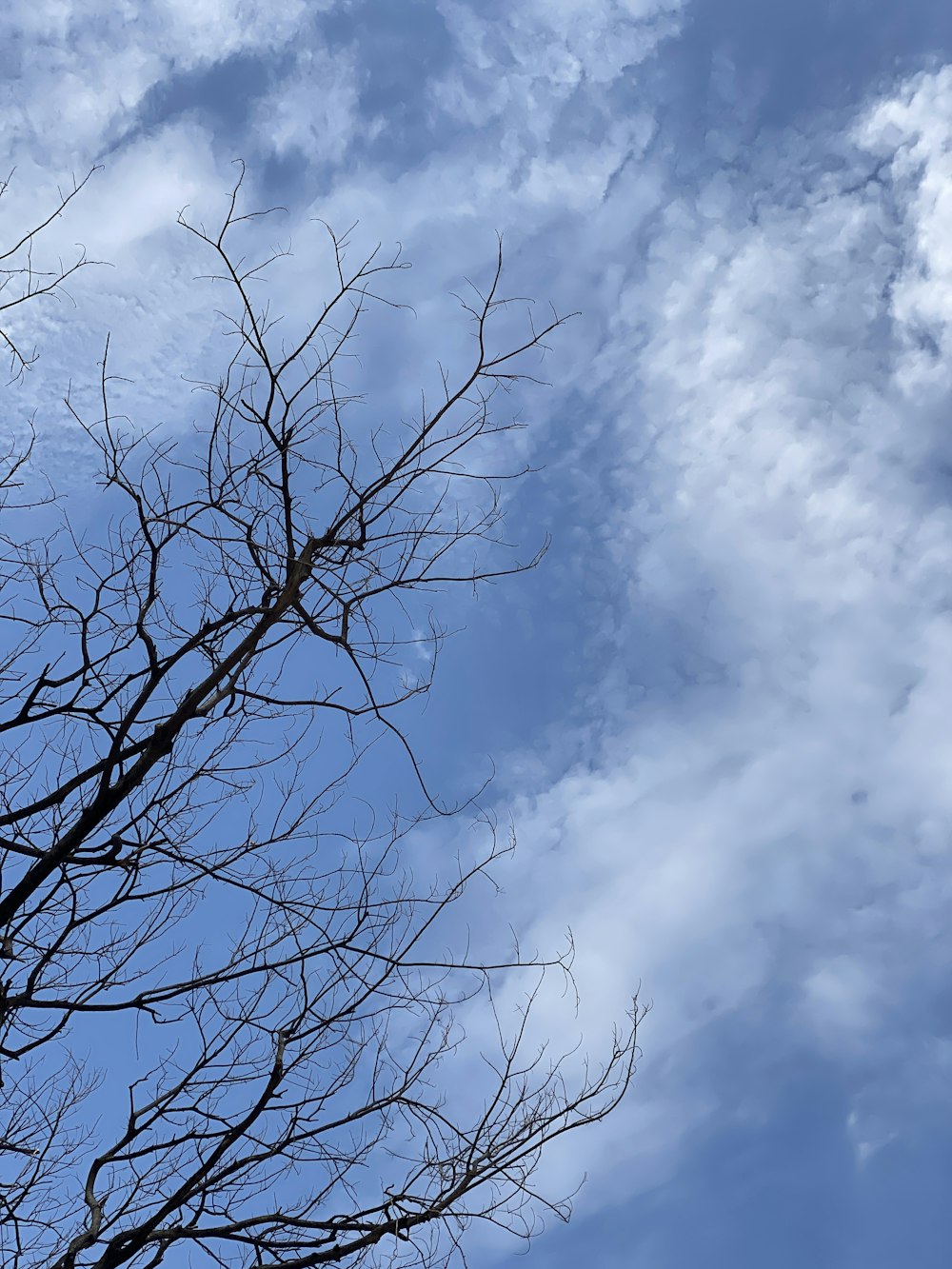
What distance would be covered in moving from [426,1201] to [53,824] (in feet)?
7.59

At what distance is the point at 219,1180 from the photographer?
4590mm

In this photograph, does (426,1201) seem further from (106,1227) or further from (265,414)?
(265,414)

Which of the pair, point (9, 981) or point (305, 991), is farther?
point (305, 991)

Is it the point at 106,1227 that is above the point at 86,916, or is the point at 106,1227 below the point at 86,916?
below

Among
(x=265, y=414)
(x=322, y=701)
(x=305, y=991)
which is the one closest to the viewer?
(x=265, y=414)

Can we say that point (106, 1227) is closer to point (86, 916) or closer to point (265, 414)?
point (86, 916)

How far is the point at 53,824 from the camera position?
4598mm

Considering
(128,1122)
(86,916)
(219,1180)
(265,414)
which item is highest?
(265,414)

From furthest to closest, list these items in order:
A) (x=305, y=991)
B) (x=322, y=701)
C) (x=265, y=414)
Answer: (x=305, y=991)
(x=322, y=701)
(x=265, y=414)

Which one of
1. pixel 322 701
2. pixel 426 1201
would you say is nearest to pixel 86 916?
pixel 322 701

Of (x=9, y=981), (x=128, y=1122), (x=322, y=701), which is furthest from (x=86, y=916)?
(x=322, y=701)

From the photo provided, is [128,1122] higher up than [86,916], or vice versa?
[86,916]

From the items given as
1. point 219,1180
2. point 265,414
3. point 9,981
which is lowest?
point 219,1180

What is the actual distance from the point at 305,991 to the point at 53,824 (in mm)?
1393
